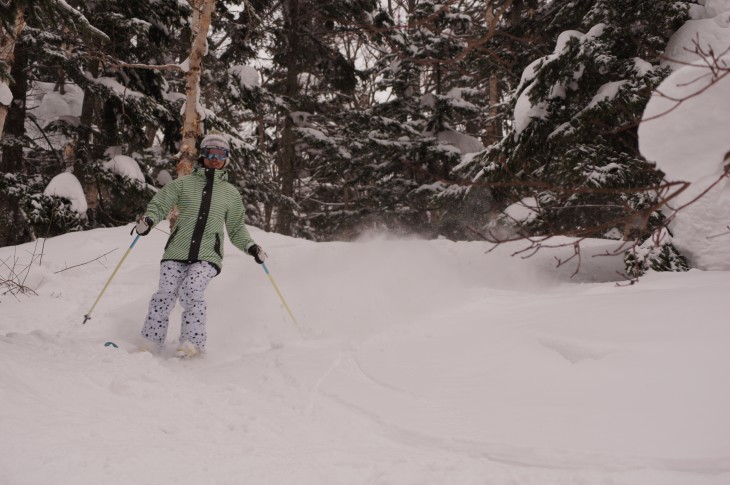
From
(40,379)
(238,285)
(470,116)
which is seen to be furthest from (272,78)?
(40,379)

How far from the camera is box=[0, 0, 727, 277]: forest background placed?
621 centimetres

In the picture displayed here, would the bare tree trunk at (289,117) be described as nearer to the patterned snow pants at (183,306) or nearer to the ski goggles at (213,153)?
the ski goggles at (213,153)

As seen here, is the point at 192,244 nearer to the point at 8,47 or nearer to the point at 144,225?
the point at 144,225

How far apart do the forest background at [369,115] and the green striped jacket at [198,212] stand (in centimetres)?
189

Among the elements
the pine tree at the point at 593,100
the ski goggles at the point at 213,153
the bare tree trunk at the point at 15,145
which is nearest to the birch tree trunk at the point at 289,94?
the bare tree trunk at the point at 15,145

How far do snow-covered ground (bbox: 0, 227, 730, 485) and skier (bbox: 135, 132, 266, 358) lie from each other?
28 centimetres

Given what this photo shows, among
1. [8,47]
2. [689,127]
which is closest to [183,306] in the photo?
[689,127]

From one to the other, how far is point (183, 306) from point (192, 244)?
578mm

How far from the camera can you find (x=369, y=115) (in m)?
14.2

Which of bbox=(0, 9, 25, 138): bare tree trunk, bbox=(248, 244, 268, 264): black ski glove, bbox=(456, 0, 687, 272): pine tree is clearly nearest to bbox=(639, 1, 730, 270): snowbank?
bbox=(248, 244, 268, 264): black ski glove

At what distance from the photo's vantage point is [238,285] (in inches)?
256

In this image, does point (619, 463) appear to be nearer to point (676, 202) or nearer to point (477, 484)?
point (477, 484)

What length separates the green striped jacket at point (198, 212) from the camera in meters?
4.44

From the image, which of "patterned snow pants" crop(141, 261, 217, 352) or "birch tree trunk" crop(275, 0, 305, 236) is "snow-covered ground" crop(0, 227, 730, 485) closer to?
"patterned snow pants" crop(141, 261, 217, 352)
